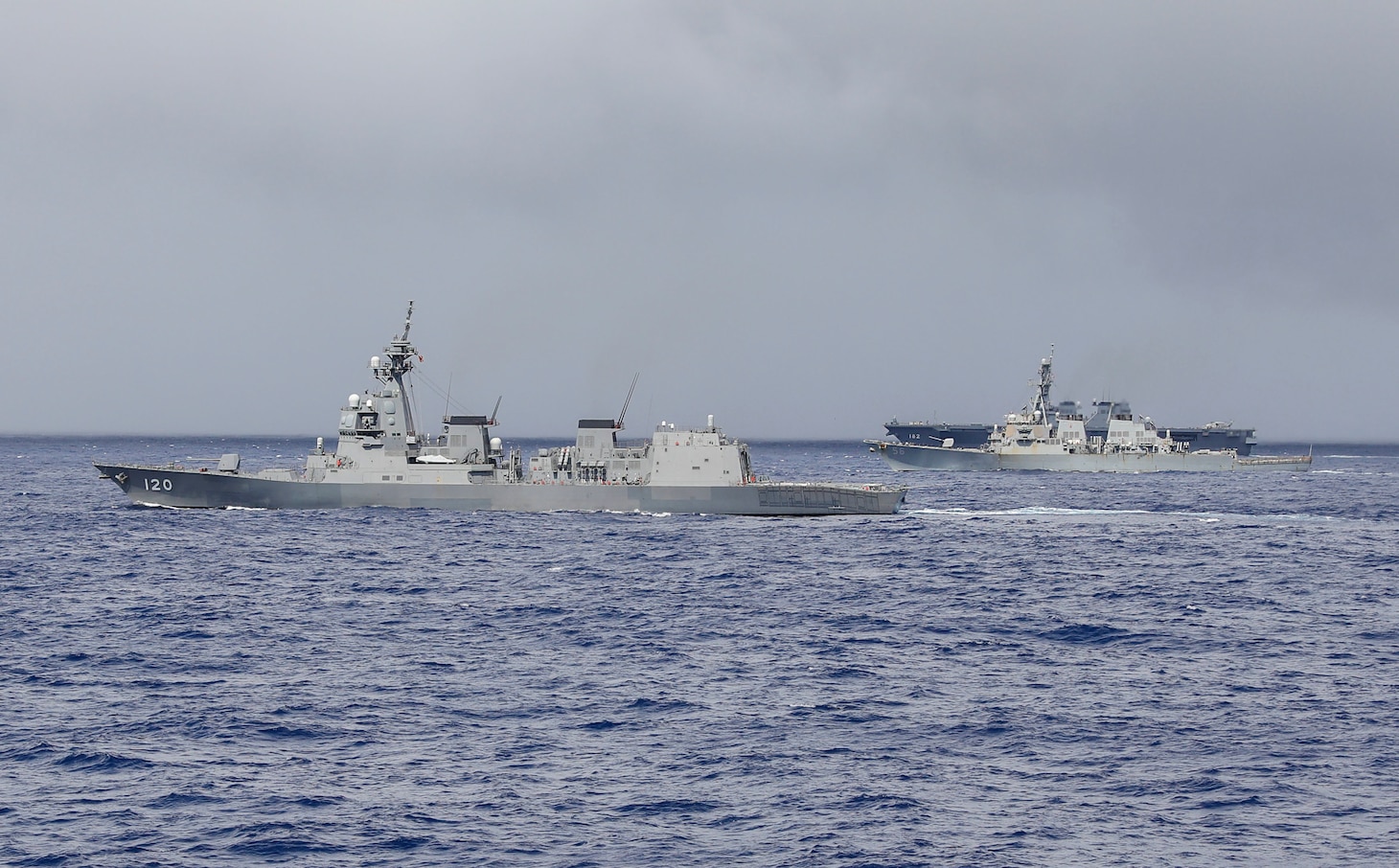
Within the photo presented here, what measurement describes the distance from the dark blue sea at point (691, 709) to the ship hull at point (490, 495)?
44.5ft

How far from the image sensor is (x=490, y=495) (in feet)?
224

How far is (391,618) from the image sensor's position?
122ft

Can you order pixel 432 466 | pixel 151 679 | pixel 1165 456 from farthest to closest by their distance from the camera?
pixel 1165 456 → pixel 432 466 → pixel 151 679

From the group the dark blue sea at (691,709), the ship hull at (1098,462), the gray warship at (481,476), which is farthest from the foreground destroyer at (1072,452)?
the dark blue sea at (691,709)

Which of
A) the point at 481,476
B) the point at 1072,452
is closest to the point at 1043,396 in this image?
the point at 1072,452

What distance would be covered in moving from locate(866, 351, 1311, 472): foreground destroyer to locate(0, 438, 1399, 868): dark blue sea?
8559 cm

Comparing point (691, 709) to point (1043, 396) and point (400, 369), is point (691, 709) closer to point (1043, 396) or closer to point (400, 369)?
point (400, 369)

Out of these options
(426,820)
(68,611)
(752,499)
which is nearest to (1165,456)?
(752,499)

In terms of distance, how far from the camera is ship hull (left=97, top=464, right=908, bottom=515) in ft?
222

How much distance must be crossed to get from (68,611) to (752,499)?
37.2 meters

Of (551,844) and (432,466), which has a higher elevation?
(432,466)

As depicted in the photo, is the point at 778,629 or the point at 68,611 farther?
the point at 68,611

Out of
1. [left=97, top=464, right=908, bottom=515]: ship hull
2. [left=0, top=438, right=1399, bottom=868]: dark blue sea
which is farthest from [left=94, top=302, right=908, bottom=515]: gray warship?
[left=0, top=438, right=1399, bottom=868]: dark blue sea

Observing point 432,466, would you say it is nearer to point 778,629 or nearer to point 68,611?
point 68,611
